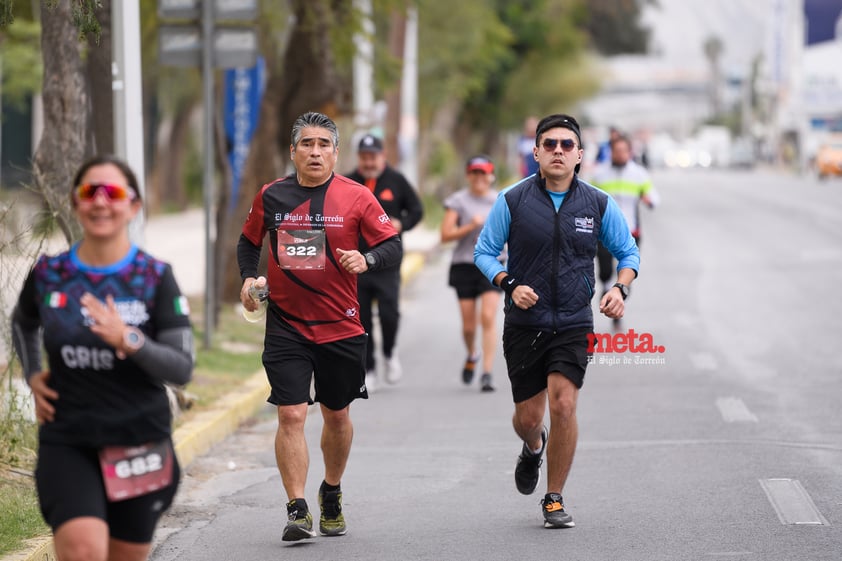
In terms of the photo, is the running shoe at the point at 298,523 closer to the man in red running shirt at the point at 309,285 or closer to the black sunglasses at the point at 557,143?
the man in red running shirt at the point at 309,285

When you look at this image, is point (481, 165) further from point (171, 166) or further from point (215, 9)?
point (171, 166)

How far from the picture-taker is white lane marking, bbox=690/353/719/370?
13.2 m

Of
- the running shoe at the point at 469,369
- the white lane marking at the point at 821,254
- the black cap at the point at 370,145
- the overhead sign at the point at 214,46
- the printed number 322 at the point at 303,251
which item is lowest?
the white lane marking at the point at 821,254

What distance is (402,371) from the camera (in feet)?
44.3

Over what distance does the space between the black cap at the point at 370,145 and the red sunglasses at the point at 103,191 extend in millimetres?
6745

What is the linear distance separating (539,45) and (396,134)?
1848cm

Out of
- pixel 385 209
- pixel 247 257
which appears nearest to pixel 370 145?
pixel 385 209

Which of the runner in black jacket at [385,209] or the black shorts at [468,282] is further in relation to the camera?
the black shorts at [468,282]

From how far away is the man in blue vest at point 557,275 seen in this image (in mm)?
7100

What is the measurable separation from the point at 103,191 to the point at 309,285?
225 centimetres

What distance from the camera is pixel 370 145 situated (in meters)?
11.5

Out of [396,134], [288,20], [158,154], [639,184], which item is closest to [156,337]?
[639,184]

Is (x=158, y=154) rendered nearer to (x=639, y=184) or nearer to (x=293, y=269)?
(x=639, y=184)

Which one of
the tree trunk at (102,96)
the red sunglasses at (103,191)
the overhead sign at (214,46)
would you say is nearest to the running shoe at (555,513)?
the red sunglasses at (103,191)
